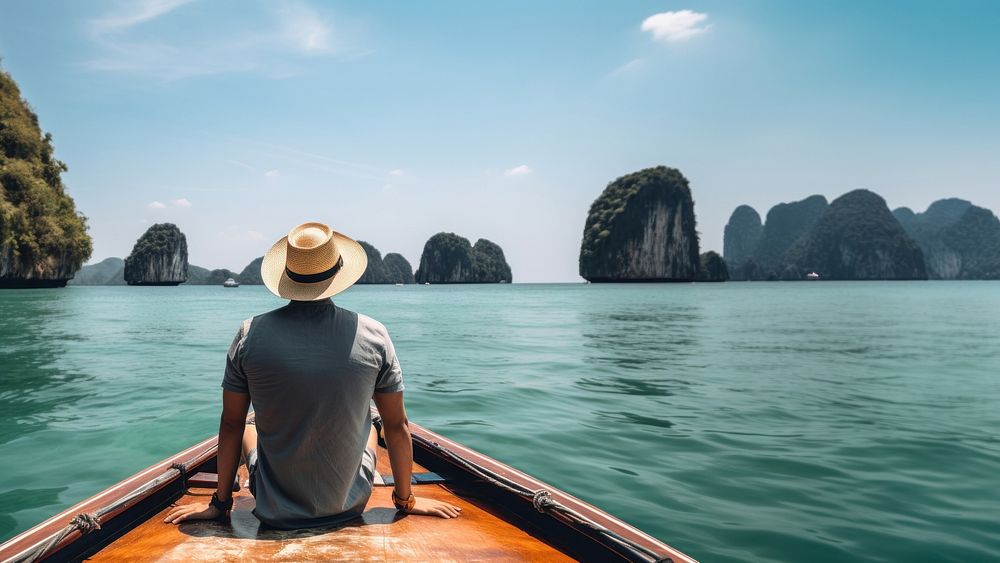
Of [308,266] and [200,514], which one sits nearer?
[308,266]

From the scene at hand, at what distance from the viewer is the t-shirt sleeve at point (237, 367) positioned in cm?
200

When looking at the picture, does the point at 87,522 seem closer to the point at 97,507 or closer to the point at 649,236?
the point at 97,507

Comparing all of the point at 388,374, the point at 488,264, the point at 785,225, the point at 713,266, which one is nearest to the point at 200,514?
the point at 388,374

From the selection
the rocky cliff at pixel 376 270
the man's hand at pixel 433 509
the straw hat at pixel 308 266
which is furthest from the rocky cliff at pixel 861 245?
the straw hat at pixel 308 266

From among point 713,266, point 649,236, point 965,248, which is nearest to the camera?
point 649,236

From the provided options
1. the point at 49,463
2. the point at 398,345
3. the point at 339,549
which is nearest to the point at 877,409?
the point at 339,549

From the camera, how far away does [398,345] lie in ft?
52.8

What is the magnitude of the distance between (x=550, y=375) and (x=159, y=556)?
348 inches

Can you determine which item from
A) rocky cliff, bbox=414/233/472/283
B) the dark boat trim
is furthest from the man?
rocky cliff, bbox=414/233/472/283

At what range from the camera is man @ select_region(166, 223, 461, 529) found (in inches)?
78.5

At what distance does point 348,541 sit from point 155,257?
133 meters

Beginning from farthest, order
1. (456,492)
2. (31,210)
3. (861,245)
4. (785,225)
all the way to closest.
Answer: (785,225) < (861,245) < (31,210) < (456,492)

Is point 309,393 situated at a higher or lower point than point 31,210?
lower

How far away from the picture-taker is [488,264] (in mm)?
164375
